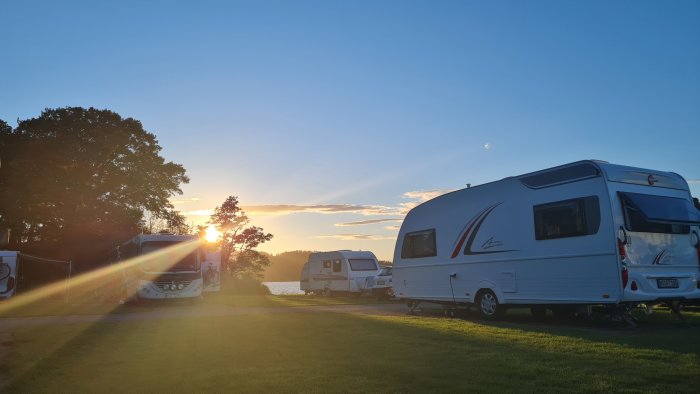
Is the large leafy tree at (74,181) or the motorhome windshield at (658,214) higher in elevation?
the large leafy tree at (74,181)

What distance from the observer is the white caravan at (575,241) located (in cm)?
1033

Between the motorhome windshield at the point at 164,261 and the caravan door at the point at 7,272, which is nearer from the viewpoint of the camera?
the caravan door at the point at 7,272

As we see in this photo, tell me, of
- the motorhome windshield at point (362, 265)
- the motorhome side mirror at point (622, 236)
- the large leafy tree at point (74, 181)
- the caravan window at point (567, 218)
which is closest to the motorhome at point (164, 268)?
the motorhome windshield at point (362, 265)

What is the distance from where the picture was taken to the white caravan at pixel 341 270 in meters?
27.1

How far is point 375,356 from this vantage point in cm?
752

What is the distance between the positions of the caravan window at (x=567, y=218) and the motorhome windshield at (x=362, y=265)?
1619cm

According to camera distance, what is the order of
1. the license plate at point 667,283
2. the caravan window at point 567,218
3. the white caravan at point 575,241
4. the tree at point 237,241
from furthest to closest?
the tree at point 237,241
the caravan window at point 567,218
the license plate at point 667,283
the white caravan at point 575,241

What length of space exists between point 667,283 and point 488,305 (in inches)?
153

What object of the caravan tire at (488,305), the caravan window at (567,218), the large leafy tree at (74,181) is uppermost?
the large leafy tree at (74,181)

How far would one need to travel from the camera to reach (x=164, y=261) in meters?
20.5

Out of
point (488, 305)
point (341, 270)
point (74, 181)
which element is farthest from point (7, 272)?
point (488, 305)

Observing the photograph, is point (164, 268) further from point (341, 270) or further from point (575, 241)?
point (575, 241)

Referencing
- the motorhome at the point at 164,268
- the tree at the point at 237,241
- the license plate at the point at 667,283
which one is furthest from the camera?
the tree at the point at 237,241

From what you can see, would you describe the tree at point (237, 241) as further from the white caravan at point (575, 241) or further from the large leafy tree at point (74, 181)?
the white caravan at point (575, 241)
